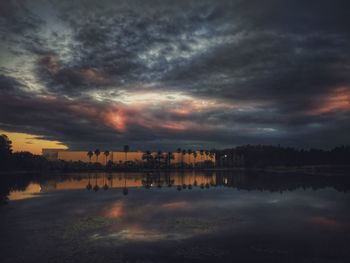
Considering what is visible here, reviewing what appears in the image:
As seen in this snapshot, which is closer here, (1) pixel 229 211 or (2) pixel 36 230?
(2) pixel 36 230

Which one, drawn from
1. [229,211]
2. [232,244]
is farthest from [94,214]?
[232,244]

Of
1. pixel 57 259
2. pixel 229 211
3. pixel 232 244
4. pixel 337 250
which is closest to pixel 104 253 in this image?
pixel 57 259

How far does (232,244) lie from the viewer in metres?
24.5

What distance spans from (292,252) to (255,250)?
2.51m

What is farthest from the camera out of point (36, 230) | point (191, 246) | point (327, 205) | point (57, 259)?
point (327, 205)

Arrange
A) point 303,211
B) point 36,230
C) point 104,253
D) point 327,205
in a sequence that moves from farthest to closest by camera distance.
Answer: point 327,205 → point 303,211 → point 36,230 → point 104,253

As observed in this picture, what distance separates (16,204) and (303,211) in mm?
40694

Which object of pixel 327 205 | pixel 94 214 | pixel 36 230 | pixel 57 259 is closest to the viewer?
pixel 57 259

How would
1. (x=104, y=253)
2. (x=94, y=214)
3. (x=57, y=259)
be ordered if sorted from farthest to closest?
(x=94, y=214), (x=104, y=253), (x=57, y=259)

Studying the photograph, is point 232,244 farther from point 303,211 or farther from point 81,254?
point 303,211

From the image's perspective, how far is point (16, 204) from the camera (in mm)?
48250

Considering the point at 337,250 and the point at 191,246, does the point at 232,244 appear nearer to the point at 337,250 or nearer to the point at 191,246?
the point at 191,246

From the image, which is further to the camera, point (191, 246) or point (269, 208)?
point (269, 208)

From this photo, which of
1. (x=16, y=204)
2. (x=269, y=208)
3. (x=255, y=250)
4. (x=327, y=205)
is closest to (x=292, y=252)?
(x=255, y=250)
